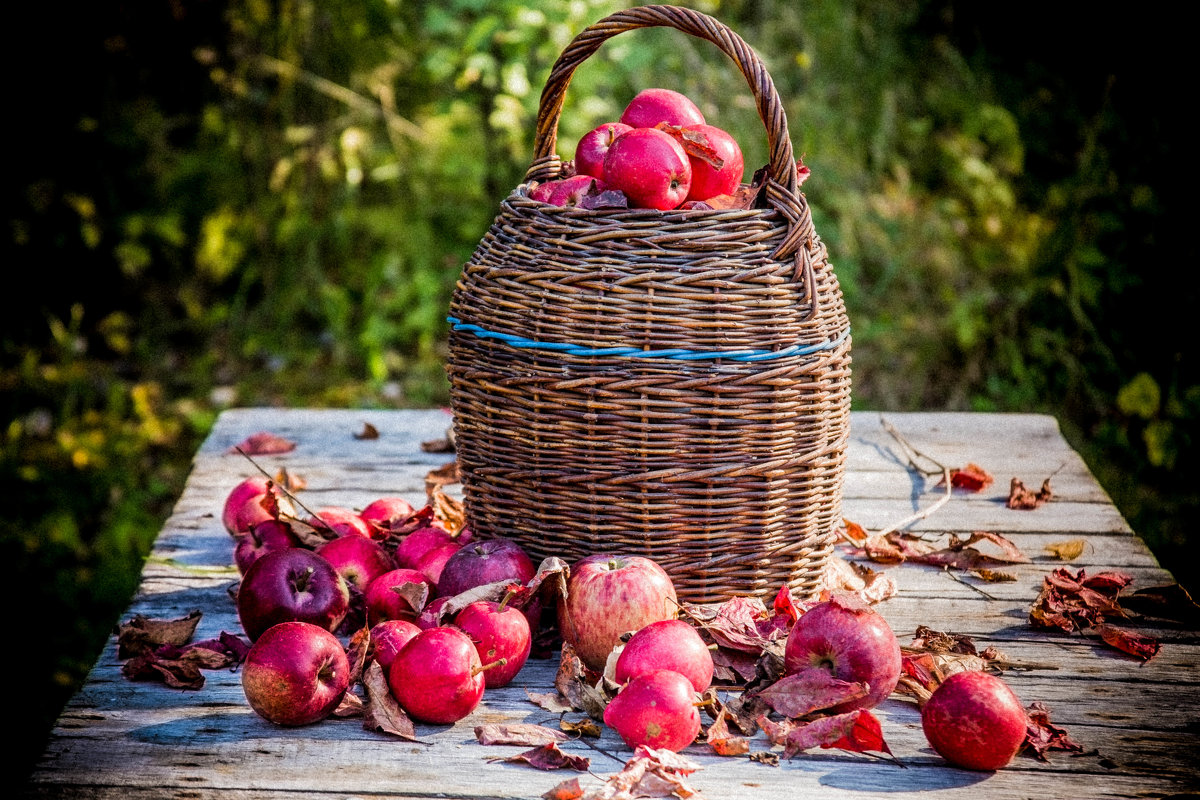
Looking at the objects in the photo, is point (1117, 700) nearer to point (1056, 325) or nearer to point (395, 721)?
point (395, 721)

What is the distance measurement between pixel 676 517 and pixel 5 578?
271cm

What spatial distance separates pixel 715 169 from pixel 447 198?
3120 millimetres

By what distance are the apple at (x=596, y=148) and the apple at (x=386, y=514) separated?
887mm

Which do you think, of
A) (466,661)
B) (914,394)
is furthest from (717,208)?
(914,394)

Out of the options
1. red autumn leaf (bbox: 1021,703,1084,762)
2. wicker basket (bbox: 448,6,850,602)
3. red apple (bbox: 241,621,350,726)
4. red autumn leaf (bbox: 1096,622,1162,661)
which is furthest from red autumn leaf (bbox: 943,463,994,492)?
red apple (bbox: 241,621,350,726)

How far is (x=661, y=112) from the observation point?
2148 millimetres

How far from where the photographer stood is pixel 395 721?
5.61 feet

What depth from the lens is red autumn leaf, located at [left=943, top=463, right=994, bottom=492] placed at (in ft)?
9.15

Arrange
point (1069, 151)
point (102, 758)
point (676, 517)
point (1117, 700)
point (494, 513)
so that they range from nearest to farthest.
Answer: point (102, 758), point (1117, 700), point (676, 517), point (494, 513), point (1069, 151)

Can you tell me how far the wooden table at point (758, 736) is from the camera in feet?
5.15

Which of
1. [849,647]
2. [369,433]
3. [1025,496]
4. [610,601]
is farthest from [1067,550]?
[369,433]

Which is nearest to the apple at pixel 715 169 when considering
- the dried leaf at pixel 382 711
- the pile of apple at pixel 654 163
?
the pile of apple at pixel 654 163

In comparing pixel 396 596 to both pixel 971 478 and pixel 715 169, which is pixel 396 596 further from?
pixel 971 478

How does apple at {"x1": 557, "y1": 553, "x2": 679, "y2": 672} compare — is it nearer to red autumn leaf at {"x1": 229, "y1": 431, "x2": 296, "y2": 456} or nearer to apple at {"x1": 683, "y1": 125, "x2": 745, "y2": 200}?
apple at {"x1": 683, "y1": 125, "x2": 745, "y2": 200}
